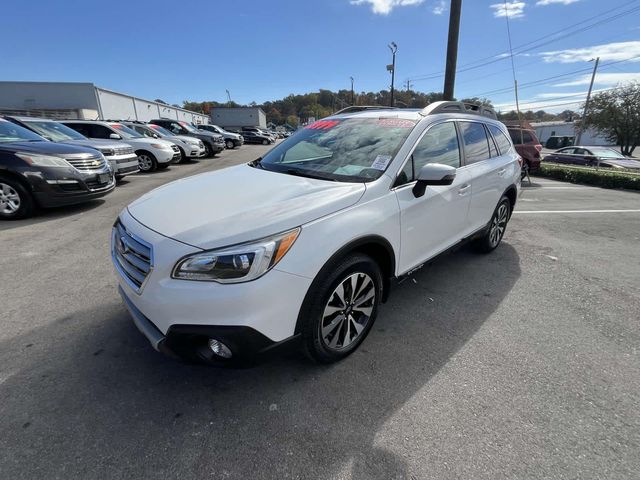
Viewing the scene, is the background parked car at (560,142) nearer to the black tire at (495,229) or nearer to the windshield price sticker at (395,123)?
the black tire at (495,229)

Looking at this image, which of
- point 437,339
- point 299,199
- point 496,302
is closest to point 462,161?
point 496,302

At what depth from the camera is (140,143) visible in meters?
11.1

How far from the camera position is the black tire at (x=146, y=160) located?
11.2 metres

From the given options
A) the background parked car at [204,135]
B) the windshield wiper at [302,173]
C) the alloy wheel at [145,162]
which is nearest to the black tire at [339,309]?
the windshield wiper at [302,173]

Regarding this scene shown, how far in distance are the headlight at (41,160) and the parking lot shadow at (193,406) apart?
3904 millimetres

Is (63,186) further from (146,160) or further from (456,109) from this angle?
(146,160)

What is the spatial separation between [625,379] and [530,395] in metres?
0.76

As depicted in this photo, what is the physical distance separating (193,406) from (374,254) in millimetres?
1549

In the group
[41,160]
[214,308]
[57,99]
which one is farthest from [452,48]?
[57,99]

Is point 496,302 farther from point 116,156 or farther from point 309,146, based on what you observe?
point 116,156

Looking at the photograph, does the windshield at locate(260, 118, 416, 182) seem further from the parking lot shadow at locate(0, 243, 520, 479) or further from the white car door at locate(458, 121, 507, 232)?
the parking lot shadow at locate(0, 243, 520, 479)

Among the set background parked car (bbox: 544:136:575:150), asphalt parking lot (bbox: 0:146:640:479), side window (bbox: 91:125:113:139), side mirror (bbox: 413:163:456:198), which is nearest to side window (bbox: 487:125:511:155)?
asphalt parking lot (bbox: 0:146:640:479)

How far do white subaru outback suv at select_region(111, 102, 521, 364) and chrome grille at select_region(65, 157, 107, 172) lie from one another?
4.13 meters

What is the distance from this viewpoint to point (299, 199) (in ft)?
7.11
